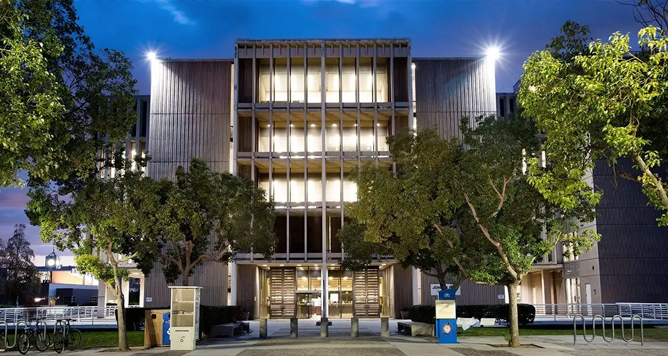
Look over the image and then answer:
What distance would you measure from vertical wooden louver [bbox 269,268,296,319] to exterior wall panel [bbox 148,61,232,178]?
866cm

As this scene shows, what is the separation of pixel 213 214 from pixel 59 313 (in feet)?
74.9

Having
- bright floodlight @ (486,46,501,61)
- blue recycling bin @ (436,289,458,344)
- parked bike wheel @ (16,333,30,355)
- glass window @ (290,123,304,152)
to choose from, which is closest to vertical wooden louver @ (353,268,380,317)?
glass window @ (290,123,304,152)

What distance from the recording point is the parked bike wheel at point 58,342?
2062 centimetres

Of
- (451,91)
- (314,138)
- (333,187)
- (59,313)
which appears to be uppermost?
(451,91)

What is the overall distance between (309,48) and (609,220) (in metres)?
24.1

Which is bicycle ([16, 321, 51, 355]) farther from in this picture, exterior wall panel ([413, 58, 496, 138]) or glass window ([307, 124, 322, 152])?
exterior wall panel ([413, 58, 496, 138])

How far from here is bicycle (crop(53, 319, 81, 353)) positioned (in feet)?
68.1

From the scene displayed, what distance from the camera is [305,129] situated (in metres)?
43.9

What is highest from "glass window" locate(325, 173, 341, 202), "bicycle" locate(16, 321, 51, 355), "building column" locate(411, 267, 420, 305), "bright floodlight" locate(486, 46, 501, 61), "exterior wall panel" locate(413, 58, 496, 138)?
"bright floodlight" locate(486, 46, 501, 61)

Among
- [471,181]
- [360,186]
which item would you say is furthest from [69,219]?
[471,181]

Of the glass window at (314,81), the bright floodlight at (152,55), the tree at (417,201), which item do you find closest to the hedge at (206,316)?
the tree at (417,201)

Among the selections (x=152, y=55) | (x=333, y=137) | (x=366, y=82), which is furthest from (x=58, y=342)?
(x=366, y=82)

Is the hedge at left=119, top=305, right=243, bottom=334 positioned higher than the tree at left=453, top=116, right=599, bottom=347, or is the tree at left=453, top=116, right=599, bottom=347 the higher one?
the tree at left=453, top=116, right=599, bottom=347

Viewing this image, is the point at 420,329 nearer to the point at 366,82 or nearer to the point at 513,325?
the point at 513,325
